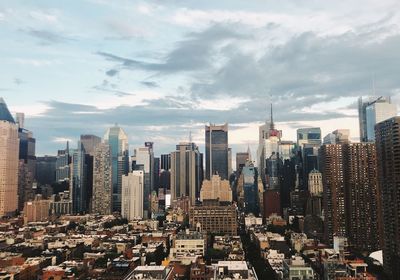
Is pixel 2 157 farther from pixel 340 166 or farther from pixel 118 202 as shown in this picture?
pixel 340 166

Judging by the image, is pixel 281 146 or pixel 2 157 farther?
pixel 281 146

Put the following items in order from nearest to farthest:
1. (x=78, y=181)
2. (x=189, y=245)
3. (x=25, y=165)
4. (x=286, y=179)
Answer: (x=189, y=245), (x=25, y=165), (x=286, y=179), (x=78, y=181)

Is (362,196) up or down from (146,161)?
down

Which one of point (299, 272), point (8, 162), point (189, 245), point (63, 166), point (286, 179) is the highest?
point (63, 166)

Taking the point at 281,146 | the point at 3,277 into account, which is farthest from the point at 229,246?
the point at 281,146

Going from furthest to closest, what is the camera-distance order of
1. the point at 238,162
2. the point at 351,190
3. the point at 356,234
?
the point at 238,162 → the point at 351,190 → the point at 356,234

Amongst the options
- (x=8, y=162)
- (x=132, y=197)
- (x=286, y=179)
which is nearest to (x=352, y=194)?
(x=286, y=179)

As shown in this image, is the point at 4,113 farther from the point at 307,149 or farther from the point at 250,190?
the point at 307,149
